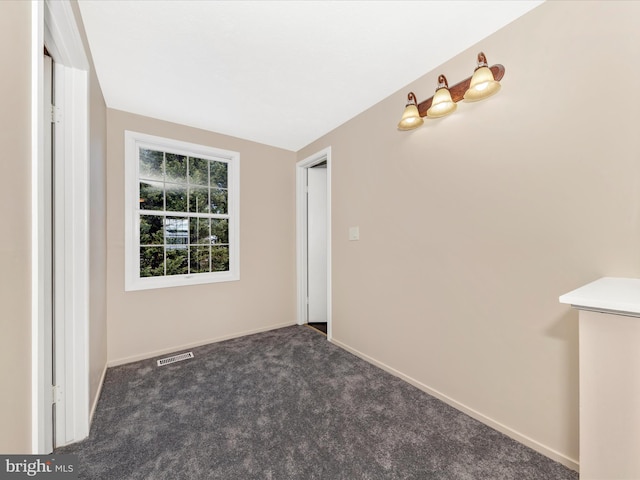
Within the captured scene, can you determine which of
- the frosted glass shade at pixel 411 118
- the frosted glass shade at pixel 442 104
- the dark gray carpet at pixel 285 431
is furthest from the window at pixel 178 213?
the frosted glass shade at pixel 442 104


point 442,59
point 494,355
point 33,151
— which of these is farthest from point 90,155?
point 494,355

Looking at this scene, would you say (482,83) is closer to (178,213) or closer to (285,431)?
(285,431)

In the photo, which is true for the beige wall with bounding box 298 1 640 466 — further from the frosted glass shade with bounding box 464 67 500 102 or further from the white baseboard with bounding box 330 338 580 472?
the frosted glass shade with bounding box 464 67 500 102

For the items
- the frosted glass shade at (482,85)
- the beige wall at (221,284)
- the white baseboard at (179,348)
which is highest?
the frosted glass shade at (482,85)

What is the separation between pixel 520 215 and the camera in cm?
147

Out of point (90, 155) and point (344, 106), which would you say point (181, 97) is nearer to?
point (90, 155)

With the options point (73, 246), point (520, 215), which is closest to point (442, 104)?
point (520, 215)

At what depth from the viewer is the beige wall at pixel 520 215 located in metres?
1.19

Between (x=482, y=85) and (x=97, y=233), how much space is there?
2.82 m

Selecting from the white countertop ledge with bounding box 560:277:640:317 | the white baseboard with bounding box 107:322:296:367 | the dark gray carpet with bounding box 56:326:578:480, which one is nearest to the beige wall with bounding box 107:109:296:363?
the white baseboard with bounding box 107:322:296:367

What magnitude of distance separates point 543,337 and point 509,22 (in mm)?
1839

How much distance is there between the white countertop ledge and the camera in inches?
32.4

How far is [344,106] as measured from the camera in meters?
2.43

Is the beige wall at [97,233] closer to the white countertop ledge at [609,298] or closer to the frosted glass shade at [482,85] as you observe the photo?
the frosted glass shade at [482,85]
